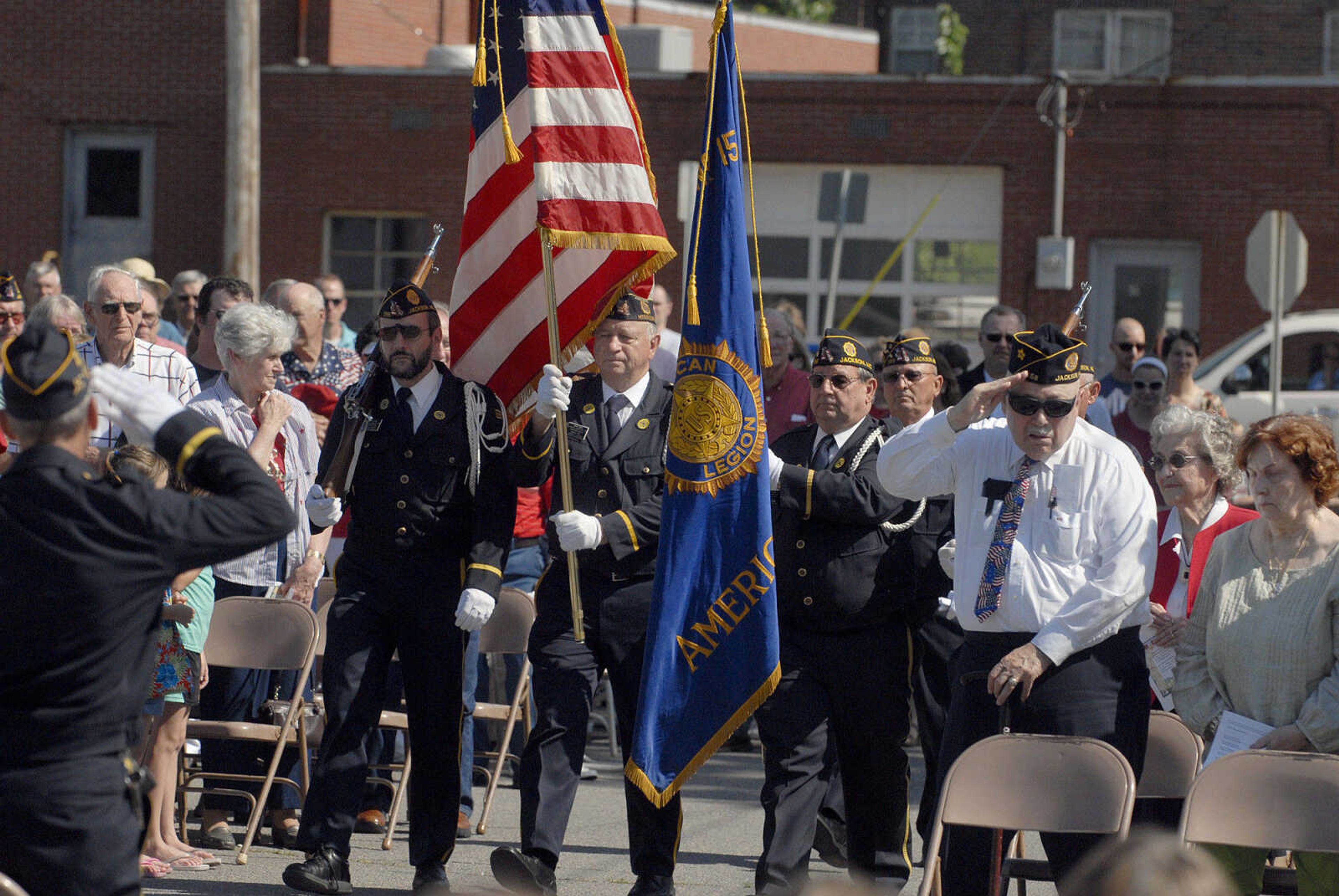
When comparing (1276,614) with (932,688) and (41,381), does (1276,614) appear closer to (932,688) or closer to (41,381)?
(932,688)

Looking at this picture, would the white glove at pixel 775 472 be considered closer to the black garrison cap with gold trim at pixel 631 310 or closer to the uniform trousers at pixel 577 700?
the uniform trousers at pixel 577 700

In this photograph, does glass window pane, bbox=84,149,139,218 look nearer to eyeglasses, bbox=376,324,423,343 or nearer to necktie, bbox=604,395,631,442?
eyeglasses, bbox=376,324,423,343

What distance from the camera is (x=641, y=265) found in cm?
682

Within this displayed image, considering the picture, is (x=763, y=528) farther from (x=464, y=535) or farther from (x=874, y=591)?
(x=464, y=535)

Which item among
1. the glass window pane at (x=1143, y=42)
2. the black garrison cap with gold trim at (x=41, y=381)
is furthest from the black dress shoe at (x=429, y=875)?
the glass window pane at (x=1143, y=42)

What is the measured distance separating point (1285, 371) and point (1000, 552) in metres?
11.3

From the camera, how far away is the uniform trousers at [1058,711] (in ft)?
18.2

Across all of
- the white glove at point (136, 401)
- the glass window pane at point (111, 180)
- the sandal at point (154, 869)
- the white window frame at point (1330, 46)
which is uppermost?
the white window frame at point (1330, 46)

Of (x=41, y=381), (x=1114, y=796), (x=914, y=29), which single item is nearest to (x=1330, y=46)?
(x=914, y=29)

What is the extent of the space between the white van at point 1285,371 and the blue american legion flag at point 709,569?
9.71 m

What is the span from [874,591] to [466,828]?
2375 mm

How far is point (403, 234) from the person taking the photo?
21.2 metres

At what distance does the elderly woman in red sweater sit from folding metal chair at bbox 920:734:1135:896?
138 cm

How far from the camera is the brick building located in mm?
19562
